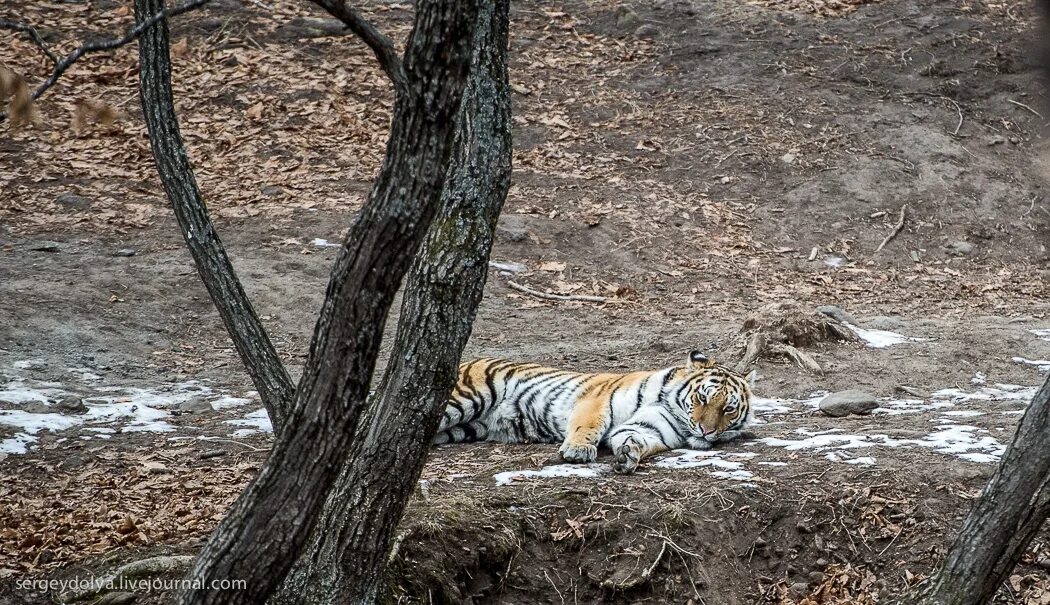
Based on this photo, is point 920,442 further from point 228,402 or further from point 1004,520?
point 228,402

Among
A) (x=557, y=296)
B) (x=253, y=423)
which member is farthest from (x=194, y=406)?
(x=557, y=296)

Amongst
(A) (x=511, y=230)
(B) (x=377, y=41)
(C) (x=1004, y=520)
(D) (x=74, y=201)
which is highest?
(B) (x=377, y=41)

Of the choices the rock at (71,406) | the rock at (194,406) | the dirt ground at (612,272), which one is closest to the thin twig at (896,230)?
the dirt ground at (612,272)

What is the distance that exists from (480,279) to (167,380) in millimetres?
4487

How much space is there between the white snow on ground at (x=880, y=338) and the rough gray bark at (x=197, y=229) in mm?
5825

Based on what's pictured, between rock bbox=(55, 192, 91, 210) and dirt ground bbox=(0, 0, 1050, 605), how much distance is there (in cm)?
3

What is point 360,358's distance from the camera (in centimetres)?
267

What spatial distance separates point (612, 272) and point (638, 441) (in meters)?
5.00

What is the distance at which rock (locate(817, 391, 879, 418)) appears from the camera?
257 inches

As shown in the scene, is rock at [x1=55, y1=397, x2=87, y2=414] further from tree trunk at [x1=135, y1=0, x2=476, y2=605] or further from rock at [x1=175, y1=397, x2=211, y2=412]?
tree trunk at [x1=135, y1=0, x2=476, y2=605]

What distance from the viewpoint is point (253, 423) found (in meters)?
6.49

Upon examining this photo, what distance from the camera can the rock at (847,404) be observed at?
21.5ft

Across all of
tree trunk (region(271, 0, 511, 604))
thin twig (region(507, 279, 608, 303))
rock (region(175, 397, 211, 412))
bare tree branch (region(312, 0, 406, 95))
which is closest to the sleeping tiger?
rock (region(175, 397, 211, 412))

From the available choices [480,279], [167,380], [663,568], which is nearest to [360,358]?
[480,279]
